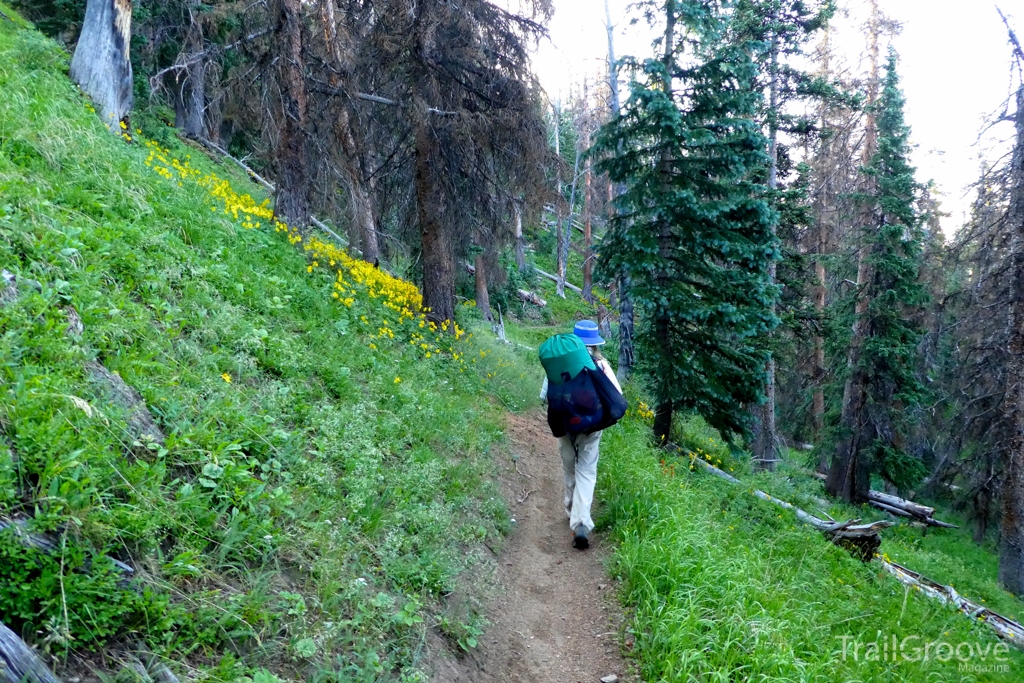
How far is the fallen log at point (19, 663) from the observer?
2.03 meters

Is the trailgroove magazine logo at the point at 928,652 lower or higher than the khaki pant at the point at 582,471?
lower

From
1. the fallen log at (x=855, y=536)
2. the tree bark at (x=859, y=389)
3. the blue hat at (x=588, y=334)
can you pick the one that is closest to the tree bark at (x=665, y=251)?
the fallen log at (x=855, y=536)

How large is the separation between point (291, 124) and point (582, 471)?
721 centimetres

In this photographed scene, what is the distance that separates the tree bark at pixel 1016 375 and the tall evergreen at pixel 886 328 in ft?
13.4

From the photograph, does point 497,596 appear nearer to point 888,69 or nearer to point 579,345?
point 579,345

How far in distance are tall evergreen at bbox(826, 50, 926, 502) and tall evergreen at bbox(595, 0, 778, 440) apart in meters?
7.69

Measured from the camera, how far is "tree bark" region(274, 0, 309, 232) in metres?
9.22

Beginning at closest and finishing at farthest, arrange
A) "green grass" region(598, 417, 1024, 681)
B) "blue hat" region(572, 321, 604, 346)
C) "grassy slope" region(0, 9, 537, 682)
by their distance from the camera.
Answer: "grassy slope" region(0, 9, 537, 682) → "green grass" region(598, 417, 1024, 681) → "blue hat" region(572, 321, 604, 346)

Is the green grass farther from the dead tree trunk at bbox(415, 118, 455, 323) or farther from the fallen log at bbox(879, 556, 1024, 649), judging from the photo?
the dead tree trunk at bbox(415, 118, 455, 323)

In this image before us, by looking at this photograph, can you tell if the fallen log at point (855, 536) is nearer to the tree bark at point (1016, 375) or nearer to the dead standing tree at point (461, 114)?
the tree bark at point (1016, 375)

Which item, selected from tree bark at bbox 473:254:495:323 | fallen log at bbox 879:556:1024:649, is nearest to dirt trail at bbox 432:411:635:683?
fallen log at bbox 879:556:1024:649

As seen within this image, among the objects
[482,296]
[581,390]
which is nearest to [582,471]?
[581,390]

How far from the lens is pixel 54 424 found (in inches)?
116

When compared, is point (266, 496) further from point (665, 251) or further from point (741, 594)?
point (665, 251)
